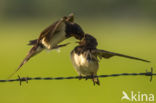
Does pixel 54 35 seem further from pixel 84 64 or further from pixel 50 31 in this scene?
pixel 84 64

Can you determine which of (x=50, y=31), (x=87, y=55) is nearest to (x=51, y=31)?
(x=50, y=31)

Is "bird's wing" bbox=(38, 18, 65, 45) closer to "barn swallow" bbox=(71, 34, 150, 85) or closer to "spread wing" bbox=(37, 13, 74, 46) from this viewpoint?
"spread wing" bbox=(37, 13, 74, 46)

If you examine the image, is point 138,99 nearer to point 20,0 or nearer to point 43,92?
point 43,92

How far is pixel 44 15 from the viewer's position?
78500mm

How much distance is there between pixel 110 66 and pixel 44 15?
53.8 metres

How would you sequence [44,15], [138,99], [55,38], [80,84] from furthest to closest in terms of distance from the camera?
1. [44,15]
2. [80,84]
3. [138,99]
4. [55,38]

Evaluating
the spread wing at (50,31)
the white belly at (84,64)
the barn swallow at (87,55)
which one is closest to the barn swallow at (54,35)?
the spread wing at (50,31)

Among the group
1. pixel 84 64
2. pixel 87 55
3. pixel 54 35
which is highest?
pixel 54 35

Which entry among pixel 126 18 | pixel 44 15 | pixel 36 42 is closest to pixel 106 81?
pixel 36 42

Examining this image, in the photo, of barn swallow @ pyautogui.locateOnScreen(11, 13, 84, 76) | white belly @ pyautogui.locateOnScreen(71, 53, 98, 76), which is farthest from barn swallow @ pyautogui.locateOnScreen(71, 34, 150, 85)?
barn swallow @ pyautogui.locateOnScreen(11, 13, 84, 76)

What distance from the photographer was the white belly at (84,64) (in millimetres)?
9742

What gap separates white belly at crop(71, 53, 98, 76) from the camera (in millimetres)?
9742

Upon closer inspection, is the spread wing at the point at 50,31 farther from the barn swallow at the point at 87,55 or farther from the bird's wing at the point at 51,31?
the barn swallow at the point at 87,55

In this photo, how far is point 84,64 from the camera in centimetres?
977
